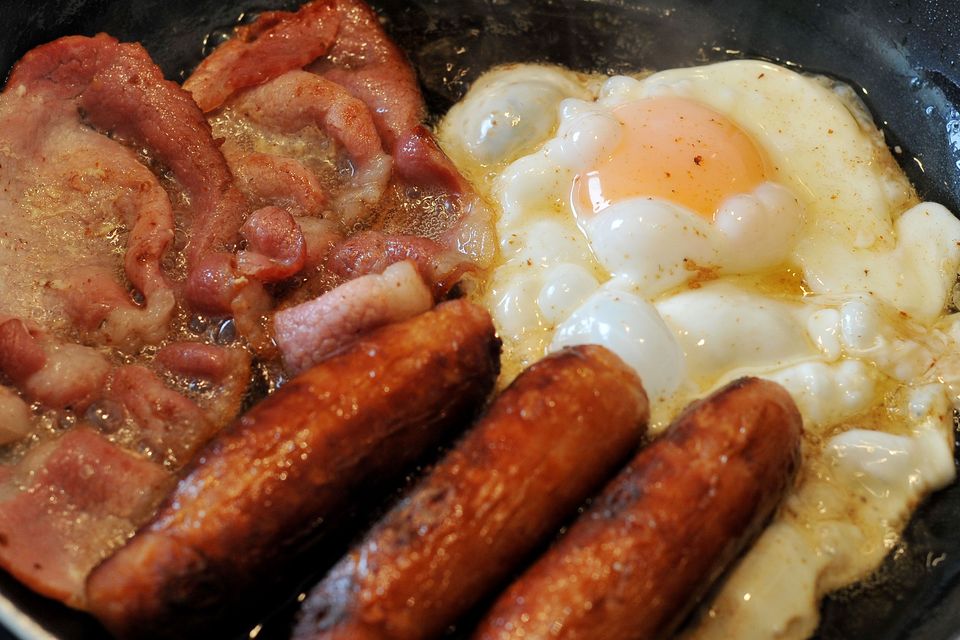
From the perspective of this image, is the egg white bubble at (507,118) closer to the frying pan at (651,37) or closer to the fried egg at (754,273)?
the fried egg at (754,273)

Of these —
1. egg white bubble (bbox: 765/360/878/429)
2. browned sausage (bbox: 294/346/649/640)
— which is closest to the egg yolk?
egg white bubble (bbox: 765/360/878/429)

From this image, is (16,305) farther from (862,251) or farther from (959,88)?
(959,88)

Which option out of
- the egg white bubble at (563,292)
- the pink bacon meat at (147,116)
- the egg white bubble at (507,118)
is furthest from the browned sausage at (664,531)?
the pink bacon meat at (147,116)

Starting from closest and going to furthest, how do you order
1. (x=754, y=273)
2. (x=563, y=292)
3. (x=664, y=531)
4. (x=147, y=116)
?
(x=664, y=531) < (x=563, y=292) < (x=754, y=273) < (x=147, y=116)

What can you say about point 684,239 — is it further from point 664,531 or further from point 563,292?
point 664,531

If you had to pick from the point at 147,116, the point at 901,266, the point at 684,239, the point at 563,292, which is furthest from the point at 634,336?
the point at 147,116

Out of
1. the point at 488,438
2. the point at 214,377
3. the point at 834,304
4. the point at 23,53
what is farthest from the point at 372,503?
the point at 23,53
